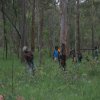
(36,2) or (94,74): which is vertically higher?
(36,2)

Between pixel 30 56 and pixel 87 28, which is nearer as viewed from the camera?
pixel 30 56

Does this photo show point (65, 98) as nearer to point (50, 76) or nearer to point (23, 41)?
point (50, 76)

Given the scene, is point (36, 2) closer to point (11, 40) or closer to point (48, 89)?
point (11, 40)

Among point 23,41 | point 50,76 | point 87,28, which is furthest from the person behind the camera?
point 87,28

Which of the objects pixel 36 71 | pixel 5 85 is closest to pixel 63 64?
pixel 36 71

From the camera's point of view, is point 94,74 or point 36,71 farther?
point 94,74

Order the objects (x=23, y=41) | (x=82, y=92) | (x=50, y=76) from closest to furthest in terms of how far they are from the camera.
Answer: (x=82, y=92) < (x=50, y=76) < (x=23, y=41)

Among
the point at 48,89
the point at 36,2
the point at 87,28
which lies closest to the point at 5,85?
the point at 48,89

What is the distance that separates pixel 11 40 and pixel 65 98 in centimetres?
2902

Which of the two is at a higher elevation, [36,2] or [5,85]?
[36,2]

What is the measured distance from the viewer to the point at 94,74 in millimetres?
15477

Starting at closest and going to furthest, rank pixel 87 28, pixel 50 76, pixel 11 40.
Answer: pixel 50 76 < pixel 11 40 < pixel 87 28

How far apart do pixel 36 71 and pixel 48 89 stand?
3098 millimetres

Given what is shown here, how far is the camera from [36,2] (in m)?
30.2
